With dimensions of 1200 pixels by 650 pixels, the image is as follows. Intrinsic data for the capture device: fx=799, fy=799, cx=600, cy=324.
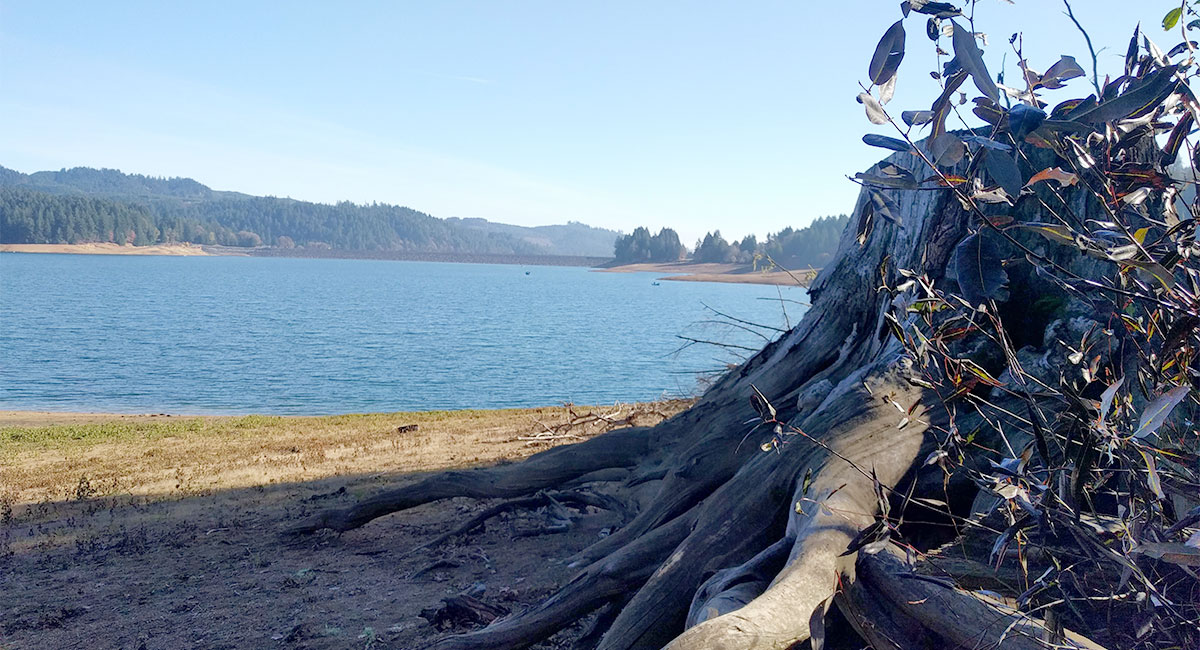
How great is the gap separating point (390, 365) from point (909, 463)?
33192 millimetres

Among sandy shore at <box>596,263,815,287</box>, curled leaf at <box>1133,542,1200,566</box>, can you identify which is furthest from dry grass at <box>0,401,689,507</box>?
sandy shore at <box>596,263,815,287</box>

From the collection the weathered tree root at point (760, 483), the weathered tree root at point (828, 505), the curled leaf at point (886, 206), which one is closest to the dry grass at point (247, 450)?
the weathered tree root at point (760, 483)

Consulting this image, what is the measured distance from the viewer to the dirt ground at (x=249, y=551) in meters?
5.14

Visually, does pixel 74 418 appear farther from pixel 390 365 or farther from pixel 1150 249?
pixel 1150 249

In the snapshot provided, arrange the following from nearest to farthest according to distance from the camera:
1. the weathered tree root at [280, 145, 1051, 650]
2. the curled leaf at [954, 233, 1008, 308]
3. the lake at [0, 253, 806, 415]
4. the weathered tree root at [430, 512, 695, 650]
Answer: the curled leaf at [954, 233, 1008, 308], the weathered tree root at [280, 145, 1051, 650], the weathered tree root at [430, 512, 695, 650], the lake at [0, 253, 806, 415]

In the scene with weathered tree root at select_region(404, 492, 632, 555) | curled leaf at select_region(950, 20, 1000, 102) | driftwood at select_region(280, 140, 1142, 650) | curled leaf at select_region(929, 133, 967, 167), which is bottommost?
weathered tree root at select_region(404, 492, 632, 555)

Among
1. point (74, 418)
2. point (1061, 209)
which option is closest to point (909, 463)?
point (1061, 209)

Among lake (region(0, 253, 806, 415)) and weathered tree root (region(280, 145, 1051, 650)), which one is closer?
weathered tree root (region(280, 145, 1051, 650))

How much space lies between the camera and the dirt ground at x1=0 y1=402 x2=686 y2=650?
5137 millimetres

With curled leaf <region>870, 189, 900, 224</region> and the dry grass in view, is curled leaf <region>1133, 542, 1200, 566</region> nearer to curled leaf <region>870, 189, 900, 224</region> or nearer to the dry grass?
curled leaf <region>870, 189, 900, 224</region>

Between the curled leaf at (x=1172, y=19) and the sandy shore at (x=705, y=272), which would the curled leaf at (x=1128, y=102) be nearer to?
the curled leaf at (x=1172, y=19)

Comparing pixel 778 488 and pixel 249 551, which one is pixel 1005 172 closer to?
pixel 778 488

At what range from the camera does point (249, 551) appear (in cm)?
678

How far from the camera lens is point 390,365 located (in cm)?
3528
